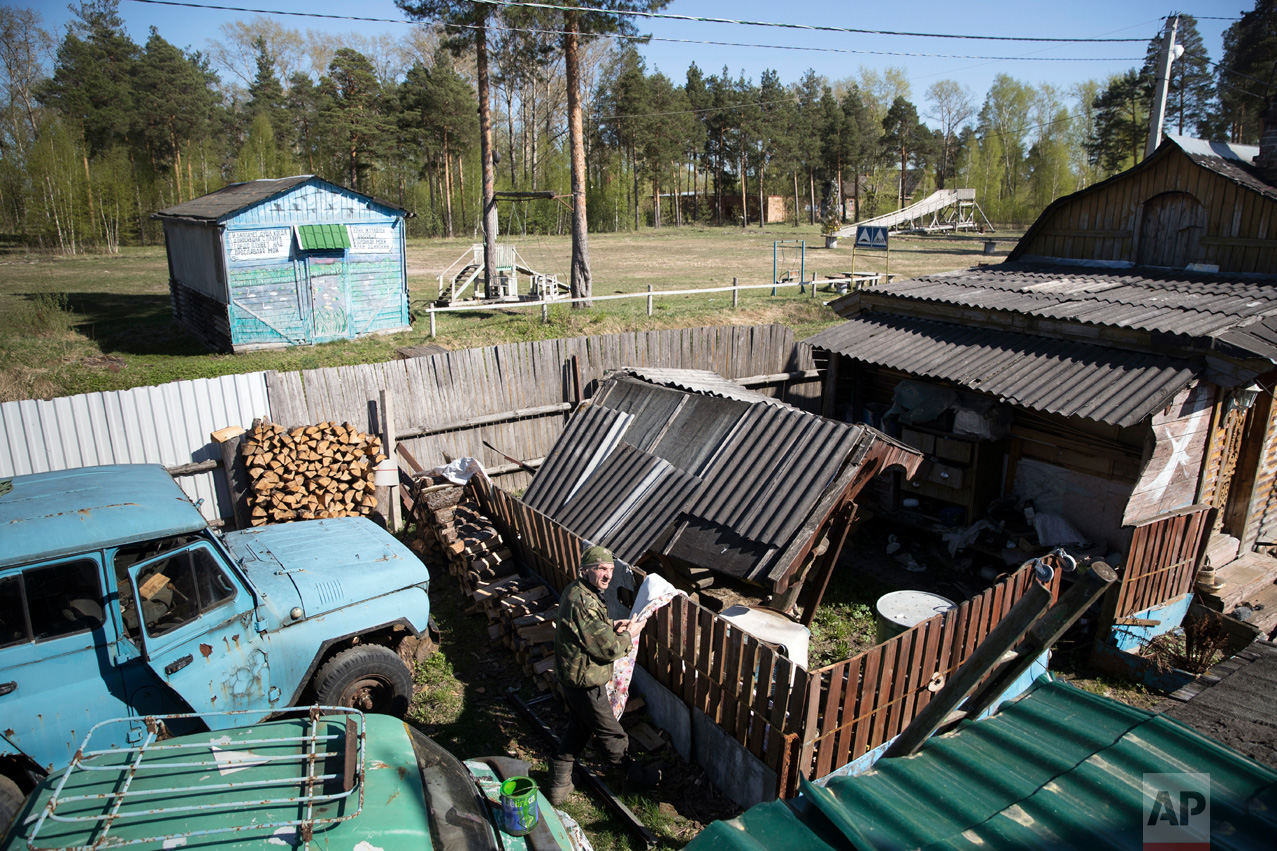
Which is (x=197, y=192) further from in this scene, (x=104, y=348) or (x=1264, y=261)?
(x=1264, y=261)

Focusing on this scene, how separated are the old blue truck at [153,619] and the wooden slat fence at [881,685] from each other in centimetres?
326

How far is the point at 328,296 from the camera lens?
666 inches

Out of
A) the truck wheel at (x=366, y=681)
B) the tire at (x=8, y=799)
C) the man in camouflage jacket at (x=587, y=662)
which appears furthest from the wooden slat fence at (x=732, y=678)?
A: the tire at (x=8, y=799)

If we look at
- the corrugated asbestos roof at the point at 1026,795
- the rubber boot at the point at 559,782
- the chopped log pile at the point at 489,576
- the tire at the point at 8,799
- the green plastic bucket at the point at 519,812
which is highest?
the corrugated asbestos roof at the point at 1026,795

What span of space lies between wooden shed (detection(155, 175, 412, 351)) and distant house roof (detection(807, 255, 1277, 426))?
10.8m

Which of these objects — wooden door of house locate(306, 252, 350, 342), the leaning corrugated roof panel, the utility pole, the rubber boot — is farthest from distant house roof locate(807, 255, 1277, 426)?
wooden door of house locate(306, 252, 350, 342)

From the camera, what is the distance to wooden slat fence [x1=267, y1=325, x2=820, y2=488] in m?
9.57

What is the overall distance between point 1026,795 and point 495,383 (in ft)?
29.5

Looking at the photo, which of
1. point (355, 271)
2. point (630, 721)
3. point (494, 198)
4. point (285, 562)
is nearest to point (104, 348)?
point (355, 271)

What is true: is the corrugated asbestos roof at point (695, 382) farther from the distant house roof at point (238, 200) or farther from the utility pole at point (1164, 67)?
the utility pole at point (1164, 67)

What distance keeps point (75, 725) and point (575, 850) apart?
3.24 metres

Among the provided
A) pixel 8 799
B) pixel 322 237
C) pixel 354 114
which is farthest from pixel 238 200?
pixel 354 114

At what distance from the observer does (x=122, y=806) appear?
9.96 feet

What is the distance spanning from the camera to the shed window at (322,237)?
16188 mm
